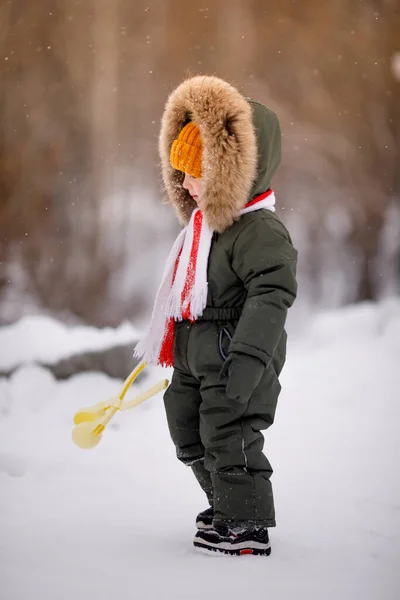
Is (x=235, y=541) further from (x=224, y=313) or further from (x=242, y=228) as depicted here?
(x=242, y=228)

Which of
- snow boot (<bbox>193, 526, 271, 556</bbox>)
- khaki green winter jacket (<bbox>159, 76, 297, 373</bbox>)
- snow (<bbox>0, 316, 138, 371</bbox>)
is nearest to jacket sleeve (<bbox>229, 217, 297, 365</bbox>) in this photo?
khaki green winter jacket (<bbox>159, 76, 297, 373</bbox>)

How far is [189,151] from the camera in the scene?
1354 mm

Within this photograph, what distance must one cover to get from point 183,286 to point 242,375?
0.23 m

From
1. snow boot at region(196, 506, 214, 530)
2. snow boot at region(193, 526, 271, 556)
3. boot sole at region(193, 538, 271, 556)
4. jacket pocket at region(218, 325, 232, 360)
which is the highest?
jacket pocket at region(218, 325, 232, 360)

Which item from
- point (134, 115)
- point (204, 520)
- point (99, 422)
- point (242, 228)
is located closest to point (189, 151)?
point (242, 228)

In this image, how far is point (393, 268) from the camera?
274 cm

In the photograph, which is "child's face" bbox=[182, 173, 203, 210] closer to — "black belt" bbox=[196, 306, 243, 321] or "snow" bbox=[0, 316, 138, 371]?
"black belt" bbox=[196, 306, 243, 321]

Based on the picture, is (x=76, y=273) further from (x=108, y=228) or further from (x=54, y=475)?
(x=54, y=475)

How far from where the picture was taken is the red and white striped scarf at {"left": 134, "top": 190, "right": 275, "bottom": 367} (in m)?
1.32

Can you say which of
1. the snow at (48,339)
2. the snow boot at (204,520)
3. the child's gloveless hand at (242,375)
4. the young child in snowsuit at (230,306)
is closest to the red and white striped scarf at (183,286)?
the young child in snowsuit at (230,306)

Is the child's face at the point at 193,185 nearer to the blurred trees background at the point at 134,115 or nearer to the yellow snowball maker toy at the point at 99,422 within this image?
the yellow snowball maker toy at the point at 99,422

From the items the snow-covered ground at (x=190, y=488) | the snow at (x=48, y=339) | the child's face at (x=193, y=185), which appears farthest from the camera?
the snow at (x=48, y=339)

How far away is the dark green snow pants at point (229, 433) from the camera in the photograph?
1.29m

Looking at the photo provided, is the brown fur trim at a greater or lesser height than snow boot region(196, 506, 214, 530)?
greater
